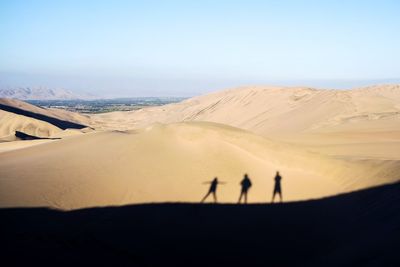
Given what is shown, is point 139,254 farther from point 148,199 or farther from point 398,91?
point 398,91

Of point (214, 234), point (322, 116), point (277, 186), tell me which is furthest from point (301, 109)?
point (214, 234)

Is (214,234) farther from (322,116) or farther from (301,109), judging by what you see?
(301,109)

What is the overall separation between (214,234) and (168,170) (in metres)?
4.11

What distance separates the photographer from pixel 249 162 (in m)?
13.6

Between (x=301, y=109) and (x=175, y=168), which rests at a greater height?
(x=301, y=109)

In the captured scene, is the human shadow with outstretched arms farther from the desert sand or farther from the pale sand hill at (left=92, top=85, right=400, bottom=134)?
the pale sand hill at (left=92, top=85, right=400, bottom=134)

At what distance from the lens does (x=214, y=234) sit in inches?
362

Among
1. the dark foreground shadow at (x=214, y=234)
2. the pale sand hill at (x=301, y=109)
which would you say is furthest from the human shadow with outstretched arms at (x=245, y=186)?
the pale sand hill at (x=301, y=109)

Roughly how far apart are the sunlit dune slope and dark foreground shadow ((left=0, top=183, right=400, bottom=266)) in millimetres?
764

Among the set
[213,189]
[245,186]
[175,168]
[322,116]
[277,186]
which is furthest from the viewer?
[322,116]

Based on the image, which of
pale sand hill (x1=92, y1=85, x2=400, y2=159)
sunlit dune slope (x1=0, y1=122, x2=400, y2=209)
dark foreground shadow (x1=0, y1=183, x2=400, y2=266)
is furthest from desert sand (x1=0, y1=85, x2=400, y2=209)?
pale sand hill (x1=92, y1=85, x2=400, y2=159)

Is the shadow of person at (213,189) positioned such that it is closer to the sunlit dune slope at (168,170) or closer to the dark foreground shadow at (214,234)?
the sunlit dune slope at (168,170)

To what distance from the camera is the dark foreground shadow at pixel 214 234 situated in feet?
22.5

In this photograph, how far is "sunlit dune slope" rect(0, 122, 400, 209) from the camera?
1116 cm
